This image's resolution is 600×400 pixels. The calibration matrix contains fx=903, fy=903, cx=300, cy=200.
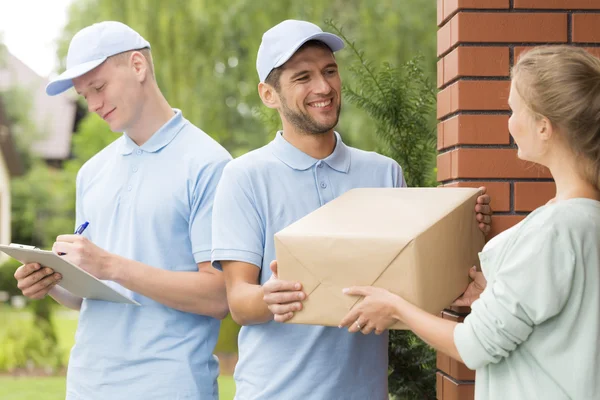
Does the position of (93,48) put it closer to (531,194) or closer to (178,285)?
(178,285)

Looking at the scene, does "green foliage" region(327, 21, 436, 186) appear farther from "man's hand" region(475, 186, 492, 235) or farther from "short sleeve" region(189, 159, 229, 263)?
"man's hand" region(475, 186, 492, 235)

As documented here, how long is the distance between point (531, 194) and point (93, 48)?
4.45ft

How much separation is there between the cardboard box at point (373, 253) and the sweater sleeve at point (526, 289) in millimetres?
196

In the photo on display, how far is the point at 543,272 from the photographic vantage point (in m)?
1.73

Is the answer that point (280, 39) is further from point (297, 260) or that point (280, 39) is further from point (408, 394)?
point (408, 394)

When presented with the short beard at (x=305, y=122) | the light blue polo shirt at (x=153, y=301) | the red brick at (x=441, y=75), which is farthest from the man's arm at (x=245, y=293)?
the red brick at (x=441, y=75)

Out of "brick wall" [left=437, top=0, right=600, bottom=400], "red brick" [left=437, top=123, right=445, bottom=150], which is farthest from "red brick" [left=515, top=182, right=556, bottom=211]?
"red brick" [left=437, top=123, right=445, bottom=150]

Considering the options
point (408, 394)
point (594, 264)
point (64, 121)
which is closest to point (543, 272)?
point (594, 264)

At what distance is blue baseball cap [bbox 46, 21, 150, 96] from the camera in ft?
8.84

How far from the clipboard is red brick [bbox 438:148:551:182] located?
39.4 inches

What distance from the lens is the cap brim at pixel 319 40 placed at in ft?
7.91

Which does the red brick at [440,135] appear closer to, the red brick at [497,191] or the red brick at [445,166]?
the red brick at [445,166]

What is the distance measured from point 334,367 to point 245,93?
38.3ft

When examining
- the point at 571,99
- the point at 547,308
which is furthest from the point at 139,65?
the point at 547,308
